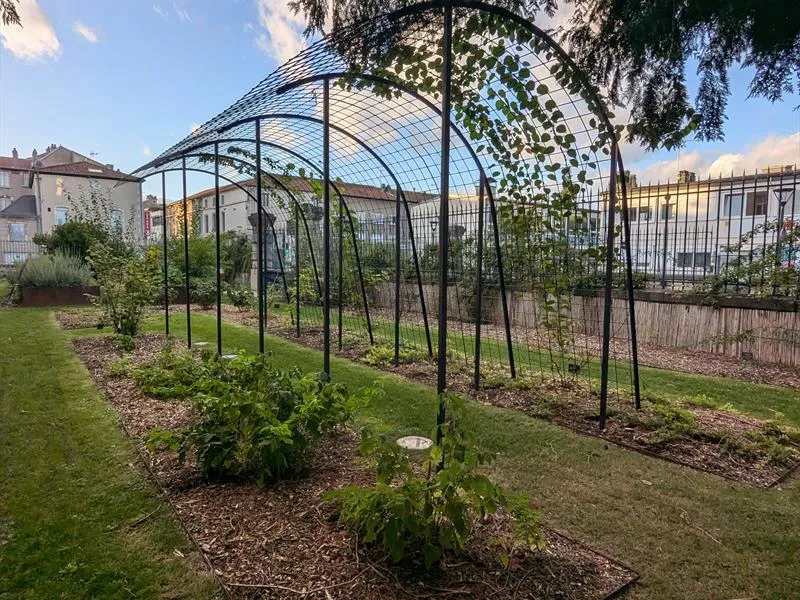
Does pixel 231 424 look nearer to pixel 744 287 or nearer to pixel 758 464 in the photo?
Answer: pixel 758 464

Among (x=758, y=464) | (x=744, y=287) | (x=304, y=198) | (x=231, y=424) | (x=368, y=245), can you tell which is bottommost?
(x=758, y=464)

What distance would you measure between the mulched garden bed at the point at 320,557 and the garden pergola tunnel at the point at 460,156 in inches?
28.1

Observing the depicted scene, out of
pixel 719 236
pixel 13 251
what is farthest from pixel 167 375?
pixel 13 251

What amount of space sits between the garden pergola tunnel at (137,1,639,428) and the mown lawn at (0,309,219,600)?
1.18 metres

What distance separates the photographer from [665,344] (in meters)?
6.02

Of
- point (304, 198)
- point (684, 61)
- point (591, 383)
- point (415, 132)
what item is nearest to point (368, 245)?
point (304, 198)

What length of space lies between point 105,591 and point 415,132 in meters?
3.48

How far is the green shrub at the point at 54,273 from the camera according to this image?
9.75 m

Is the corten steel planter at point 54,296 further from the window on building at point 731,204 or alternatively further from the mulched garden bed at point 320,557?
the window on building at point 731,204

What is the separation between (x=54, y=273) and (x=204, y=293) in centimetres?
308

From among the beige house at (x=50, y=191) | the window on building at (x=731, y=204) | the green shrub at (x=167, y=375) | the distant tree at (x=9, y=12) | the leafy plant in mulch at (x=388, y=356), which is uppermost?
the beige house at (x=50, y=191)

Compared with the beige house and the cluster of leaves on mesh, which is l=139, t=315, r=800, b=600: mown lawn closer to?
the cluster of leaves on mesh

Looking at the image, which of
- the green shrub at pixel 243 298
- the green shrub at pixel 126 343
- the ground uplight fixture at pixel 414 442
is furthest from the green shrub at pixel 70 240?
the ground uplight fixture at pixel 414 442

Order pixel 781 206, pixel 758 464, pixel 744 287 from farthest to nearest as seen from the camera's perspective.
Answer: pixel 744 287 → pixel 781 206 → pixel 758 464
